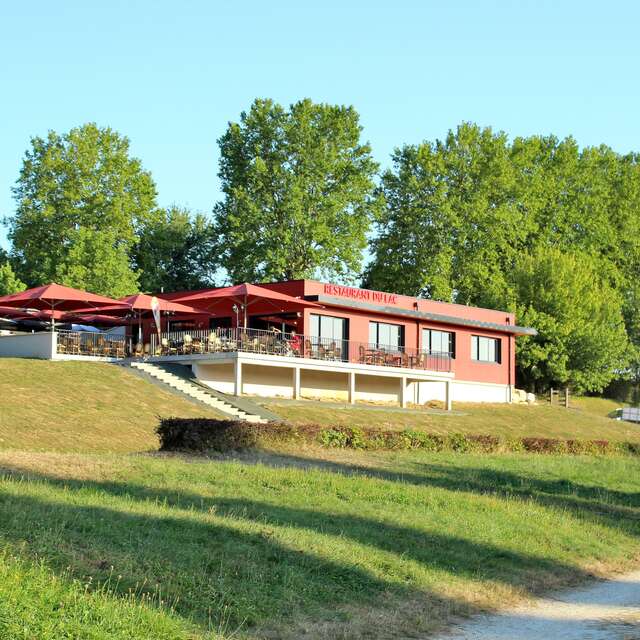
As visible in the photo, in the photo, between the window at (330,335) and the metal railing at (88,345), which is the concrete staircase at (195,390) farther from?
the window at (330,335)

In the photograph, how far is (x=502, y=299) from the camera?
6091 cm

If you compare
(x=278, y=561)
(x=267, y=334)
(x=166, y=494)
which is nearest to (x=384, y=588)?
(x=278, y=561)

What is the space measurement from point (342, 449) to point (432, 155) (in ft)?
143

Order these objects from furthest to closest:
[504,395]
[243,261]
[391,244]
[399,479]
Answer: [391,244]
[243,261]
[504,395]
[399,479]

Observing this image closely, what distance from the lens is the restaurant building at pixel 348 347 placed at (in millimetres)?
39156

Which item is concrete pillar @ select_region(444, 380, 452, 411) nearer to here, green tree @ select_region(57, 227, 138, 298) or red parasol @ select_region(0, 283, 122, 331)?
red parasol @ select_region(0, 283, 122, 331)

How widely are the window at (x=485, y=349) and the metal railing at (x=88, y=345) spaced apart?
19.6 m

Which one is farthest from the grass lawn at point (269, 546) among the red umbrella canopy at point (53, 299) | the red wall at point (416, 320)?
the red wall at point (416, 320)

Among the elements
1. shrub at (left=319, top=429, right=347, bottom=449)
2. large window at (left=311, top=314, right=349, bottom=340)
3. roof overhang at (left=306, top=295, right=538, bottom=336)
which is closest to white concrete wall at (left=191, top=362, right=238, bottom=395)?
large window at (left=311, top=314, right=349, bottom=340)

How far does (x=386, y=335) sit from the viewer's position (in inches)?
1855

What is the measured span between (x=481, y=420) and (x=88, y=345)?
17.7m

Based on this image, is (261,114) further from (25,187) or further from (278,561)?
(278,561)

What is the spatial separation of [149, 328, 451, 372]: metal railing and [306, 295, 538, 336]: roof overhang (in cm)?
163

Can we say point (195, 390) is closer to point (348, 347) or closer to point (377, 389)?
point (348, 347)
